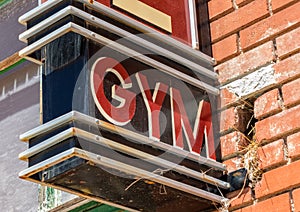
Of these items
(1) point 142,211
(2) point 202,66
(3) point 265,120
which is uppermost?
(2) point 202,66

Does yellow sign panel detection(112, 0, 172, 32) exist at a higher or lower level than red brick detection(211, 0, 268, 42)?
lower

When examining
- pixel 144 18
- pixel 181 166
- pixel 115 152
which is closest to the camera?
pixel 115 152

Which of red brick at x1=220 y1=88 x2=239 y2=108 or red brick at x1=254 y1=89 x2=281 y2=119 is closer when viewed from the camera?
red brick at x1=254 y1=89 x2=281 y2=119

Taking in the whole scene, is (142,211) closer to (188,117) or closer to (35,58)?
(188,117)

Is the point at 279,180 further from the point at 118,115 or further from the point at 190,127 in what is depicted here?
the point at 118,115

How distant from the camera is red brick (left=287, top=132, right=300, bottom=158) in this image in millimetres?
3141

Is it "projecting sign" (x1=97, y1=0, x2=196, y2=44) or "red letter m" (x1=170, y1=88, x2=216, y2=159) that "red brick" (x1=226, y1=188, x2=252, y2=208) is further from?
"projecting sign" (x1=97, y1=0, x2=196, y2=44)

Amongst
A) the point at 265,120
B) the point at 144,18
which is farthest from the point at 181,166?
the point at 144,18

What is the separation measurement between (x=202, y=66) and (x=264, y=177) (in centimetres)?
56

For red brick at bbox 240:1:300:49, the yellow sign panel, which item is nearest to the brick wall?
red brick at bbox 240:1:300:49

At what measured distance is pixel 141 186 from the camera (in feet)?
10.1

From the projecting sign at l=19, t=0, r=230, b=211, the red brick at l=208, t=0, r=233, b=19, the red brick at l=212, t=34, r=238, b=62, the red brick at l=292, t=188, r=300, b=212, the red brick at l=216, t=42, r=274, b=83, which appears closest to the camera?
the projecting sign at l=19, t=0, r=230, b=211

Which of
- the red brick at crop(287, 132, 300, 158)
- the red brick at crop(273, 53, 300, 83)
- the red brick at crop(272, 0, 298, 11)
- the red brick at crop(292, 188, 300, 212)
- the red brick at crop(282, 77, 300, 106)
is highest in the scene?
the red brick at crop(272, 0, 298, 11)

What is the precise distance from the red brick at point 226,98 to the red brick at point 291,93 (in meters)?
0.24
